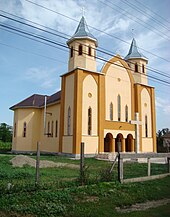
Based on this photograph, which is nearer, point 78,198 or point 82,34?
point 78,198

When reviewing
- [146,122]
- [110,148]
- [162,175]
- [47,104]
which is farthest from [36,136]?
[162,175]

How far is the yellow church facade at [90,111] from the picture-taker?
25734 millimetres

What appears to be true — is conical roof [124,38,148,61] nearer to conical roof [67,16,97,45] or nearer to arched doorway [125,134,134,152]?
conical roof [67,16,97,45]

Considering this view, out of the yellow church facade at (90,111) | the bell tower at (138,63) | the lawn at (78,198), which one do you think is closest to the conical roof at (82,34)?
the yellow church facade at (90,111)

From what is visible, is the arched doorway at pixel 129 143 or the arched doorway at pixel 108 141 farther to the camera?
the arched doorway at pixel 129 143

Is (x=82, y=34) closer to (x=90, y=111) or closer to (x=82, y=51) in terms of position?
(x=82, y=51)

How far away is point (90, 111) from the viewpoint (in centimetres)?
2625

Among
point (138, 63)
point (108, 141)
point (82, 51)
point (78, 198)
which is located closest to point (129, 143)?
point (108, 141)

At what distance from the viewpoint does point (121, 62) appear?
3119cm

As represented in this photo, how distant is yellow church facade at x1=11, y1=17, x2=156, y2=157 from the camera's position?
84.4ft

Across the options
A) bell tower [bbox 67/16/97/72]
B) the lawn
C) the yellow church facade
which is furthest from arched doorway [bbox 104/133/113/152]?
the lawn

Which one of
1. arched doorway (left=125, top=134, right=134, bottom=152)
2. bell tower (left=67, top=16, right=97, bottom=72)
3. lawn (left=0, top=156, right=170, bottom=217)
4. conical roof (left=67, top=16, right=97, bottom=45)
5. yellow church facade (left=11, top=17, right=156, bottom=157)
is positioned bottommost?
lawn (left=0, top=156, right=170, bottom=217)

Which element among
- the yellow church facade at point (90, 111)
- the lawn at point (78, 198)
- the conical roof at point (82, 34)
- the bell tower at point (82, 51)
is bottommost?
the lawn at point (78, 198)

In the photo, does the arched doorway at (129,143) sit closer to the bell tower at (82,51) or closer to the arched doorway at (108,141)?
the arched doorway at (108,141)
